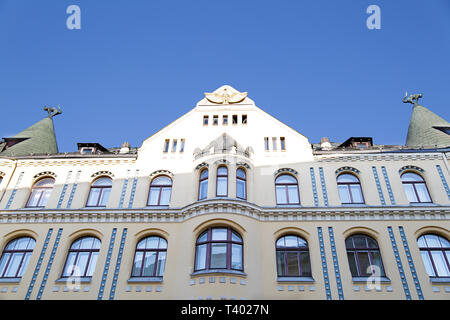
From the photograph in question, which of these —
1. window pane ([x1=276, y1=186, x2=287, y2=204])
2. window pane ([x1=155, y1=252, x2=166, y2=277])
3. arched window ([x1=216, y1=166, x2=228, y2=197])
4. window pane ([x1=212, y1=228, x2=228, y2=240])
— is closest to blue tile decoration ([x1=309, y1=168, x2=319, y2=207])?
window pane ([x1=276, y1=186, x2=287, y2=204])

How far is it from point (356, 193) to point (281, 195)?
383cm

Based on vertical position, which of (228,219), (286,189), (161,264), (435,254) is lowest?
(161,264)

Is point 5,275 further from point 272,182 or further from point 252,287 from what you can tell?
point 272,182

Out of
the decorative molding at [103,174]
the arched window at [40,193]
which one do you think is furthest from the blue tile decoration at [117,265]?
the arched window at [40,193]

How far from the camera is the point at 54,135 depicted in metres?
29.7

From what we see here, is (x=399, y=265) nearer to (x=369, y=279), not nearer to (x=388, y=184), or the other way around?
(x=369, y=279)

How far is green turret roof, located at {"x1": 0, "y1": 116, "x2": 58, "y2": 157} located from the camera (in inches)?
983

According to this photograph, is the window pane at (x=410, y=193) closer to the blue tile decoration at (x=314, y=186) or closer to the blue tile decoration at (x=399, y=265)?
the blue tile decoration at (x=399, y=265)

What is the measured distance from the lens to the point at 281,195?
20469 mm

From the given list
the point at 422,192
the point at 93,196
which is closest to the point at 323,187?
the point at 422,192

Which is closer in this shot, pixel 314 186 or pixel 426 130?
pixel 314 186

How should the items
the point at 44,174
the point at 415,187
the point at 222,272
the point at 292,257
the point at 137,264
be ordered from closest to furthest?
the point at 222,272 < the point at 292,257 < the point at 137,264 < the point at 415,187 < the point at 44,174
